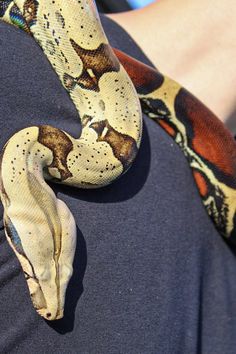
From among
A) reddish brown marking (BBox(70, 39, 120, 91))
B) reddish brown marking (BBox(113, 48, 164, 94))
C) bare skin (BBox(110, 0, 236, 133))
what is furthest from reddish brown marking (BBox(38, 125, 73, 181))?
bare skin (BBox(110, 0, 236, 133))

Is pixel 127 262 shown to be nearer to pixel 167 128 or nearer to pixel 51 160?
pixel 51 160

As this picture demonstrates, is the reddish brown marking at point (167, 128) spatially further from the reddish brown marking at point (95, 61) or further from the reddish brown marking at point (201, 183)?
the reddish brown marking at point (95, 61)

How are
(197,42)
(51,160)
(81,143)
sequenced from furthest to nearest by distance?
1. (197,42)
2. (81,143)
3. (51,160)

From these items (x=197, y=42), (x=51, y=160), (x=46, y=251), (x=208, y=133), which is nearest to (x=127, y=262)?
(x=46, y=251)

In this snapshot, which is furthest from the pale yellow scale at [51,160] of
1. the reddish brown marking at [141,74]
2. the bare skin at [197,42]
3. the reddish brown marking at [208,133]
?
the bare skin at [197,42]

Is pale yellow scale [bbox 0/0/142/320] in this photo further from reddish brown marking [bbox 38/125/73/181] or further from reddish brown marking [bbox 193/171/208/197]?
reddish brown marking [bbox 193/171/208/197]

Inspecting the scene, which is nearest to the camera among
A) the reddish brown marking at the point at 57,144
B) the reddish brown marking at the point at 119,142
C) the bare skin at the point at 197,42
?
the reddish brown marking at the point at 57,144
